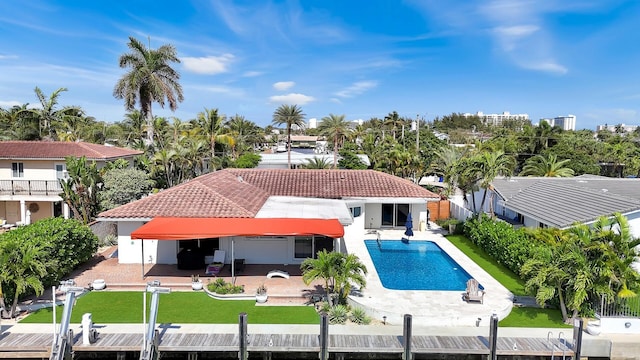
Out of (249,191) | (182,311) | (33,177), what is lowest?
(182,311)

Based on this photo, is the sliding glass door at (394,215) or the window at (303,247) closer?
the window at (303,247)

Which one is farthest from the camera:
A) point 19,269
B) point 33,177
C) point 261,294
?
point 33,177

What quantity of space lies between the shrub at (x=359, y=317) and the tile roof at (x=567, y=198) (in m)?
13.9

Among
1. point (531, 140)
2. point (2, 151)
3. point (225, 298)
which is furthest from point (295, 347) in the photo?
point (531, 140)

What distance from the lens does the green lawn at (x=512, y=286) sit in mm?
17641

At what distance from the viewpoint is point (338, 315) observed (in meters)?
17.5

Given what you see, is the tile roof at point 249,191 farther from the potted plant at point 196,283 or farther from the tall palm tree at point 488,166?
the tall palm tree at point 488,166

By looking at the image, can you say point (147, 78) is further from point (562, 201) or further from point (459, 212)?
point (562, 201)

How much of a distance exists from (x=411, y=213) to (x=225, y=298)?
805 inches

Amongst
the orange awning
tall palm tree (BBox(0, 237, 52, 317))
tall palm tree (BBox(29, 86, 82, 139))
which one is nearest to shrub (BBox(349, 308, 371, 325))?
the orange awning

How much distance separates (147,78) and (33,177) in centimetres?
1692

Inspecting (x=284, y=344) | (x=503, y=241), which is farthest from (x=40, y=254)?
(x=503, y=241)

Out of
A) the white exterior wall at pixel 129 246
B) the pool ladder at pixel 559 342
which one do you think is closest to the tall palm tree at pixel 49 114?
the white exterior wall at pixel 129 246

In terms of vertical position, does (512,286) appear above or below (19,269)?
below
